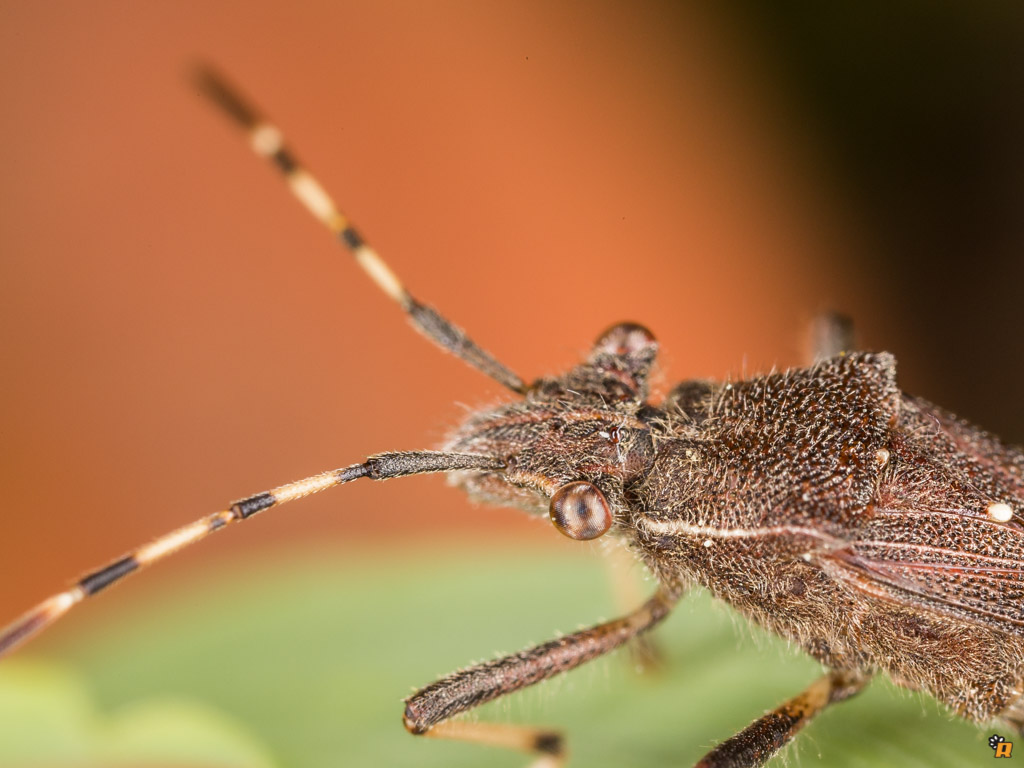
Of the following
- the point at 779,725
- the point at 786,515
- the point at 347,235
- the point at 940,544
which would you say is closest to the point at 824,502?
the point at 786,515

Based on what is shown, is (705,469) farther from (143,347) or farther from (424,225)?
(143,347)

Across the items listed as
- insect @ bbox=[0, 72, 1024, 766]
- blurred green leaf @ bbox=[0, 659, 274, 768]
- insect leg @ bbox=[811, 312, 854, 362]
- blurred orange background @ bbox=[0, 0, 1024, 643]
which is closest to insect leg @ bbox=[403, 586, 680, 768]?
insect @ bbox=[0, 72, 1024, 766]

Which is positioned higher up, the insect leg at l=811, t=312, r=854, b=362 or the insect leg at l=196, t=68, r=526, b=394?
the insect leg at l=196, t=68, r=526, b=394

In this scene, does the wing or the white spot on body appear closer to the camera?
the wing

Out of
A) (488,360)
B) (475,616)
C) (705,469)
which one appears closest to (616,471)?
(705,469)

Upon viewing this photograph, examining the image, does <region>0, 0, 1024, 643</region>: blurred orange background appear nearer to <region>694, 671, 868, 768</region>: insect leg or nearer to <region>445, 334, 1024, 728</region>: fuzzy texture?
<region>445, 334, 1024, 728</region>: fuzzy texture

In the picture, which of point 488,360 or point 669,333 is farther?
point 669,333

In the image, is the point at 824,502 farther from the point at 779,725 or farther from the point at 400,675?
the point at 400,675

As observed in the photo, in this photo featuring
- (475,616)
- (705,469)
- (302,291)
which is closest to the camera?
(705,469)
